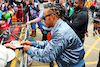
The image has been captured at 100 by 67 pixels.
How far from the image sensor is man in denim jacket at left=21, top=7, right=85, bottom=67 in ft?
4.63

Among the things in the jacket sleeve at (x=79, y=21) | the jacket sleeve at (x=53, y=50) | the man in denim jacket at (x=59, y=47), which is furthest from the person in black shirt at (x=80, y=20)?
the jacket sleeve at (x=53, y=50)

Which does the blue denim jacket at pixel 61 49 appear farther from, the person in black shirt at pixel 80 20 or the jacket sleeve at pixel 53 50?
the person in black shirt at pixel 80 20

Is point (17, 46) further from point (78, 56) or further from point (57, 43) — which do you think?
point (78, 56)

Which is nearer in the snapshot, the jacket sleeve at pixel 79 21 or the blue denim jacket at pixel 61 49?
the blue denim jacket at pixel 61 49

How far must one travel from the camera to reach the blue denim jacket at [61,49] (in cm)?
141

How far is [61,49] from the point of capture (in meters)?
1.42

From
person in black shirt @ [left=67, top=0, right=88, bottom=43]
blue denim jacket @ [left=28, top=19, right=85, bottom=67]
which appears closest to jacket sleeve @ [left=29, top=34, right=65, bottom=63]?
blue denim jacket @ [left=28, top=19, right=85, bottom=67]

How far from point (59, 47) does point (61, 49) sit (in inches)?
1.8

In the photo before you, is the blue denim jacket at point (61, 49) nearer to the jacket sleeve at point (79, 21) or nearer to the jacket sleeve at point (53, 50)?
the jacket sleeve at point (53, 50)

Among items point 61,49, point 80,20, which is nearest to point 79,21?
point 80,20

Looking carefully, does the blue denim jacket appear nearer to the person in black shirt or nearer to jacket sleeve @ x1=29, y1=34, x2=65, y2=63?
jacket sleeve @ x1=29, y1=34, x2=65, y2=63

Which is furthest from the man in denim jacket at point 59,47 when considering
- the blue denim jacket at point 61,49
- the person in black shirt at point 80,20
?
the person in black shirt at point 80,20

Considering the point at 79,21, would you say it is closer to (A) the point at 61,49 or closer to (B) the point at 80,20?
(B) the point at 80,20

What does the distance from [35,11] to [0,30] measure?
197 centimetres
